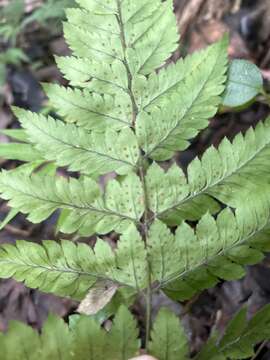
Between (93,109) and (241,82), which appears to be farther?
(241,82)

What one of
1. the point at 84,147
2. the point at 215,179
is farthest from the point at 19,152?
the point at 215,179

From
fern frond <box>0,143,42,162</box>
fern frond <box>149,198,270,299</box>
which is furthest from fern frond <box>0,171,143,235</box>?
fern frond <box>0,143,42,162</box>

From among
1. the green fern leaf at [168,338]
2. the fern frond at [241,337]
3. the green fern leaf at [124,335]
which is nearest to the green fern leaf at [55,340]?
the green fern leaf at [124,335]

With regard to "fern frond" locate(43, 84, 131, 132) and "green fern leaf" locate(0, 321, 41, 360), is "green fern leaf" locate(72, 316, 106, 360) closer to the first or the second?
"green fern leaf" locate(0, 321, 41, 360)

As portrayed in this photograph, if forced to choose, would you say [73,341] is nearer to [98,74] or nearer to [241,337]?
[241,337]

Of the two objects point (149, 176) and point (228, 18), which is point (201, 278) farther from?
point (228, 18)

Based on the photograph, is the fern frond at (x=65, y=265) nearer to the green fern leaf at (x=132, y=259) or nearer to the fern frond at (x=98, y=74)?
the green fern leaf at (x=132, y=259)
